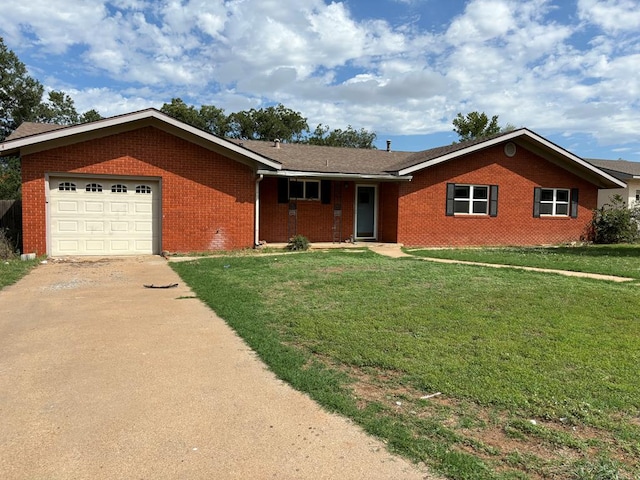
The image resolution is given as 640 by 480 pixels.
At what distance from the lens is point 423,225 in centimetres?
1778

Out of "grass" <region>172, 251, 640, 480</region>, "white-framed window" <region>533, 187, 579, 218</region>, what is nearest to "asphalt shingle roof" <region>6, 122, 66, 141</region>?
"grass" <region>172, 251, 640, 480</region>

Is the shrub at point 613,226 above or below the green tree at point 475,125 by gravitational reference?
below

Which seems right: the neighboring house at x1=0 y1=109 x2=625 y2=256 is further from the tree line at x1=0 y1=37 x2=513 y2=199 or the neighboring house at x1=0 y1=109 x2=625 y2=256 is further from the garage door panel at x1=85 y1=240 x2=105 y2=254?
the tree line at x1=0 y1=37 x2=513 y2=199

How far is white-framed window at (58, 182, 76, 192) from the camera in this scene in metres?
13.4

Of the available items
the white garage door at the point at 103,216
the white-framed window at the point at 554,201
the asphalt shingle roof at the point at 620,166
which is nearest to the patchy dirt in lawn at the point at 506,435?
the white garage door at the point at 103,216

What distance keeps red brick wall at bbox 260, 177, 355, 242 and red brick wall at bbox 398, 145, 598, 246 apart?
200 cm

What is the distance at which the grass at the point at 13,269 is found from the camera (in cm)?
945

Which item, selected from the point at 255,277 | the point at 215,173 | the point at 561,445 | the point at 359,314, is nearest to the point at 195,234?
the point at 215,173

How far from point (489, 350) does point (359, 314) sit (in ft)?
6.32

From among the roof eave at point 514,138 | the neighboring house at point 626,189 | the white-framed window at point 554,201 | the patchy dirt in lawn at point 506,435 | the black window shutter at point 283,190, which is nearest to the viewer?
the patchy dirt in lawn at point 506,435

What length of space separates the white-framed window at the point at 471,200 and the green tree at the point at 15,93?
35901 millimetres

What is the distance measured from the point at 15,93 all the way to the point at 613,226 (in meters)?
41.6

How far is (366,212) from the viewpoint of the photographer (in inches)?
735

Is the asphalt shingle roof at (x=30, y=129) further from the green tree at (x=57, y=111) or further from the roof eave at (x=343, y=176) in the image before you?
the green tree at (x=57, y=111)
